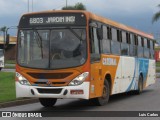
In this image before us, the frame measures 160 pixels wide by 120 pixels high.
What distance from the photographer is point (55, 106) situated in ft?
55.6

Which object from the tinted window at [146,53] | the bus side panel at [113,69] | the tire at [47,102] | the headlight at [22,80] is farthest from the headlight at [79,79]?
the tinted window at [146,53]

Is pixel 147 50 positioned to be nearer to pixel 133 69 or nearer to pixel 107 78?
pixel 133 69

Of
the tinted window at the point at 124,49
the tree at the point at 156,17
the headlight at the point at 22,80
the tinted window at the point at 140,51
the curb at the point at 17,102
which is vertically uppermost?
the tinted window at the point at 124,49

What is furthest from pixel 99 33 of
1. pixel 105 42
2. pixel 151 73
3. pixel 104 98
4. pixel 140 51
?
pixel 151 73

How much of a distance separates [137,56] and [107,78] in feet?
16.6

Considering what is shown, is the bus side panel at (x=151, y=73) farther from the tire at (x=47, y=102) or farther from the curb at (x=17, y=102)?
the tire at (x=47, y=102)

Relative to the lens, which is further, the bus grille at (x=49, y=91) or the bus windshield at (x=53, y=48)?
the bus windshield at (x=53, y=48)

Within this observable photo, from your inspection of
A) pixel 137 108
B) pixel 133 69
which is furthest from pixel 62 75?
pixel 133 69

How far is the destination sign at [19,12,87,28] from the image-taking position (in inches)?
589

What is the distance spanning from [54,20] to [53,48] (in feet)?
3.14

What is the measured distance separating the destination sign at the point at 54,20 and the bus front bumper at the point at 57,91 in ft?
6.58

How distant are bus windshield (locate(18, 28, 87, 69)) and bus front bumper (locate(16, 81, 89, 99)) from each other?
2.19 ft

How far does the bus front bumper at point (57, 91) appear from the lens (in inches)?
562

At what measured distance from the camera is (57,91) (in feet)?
47.3
